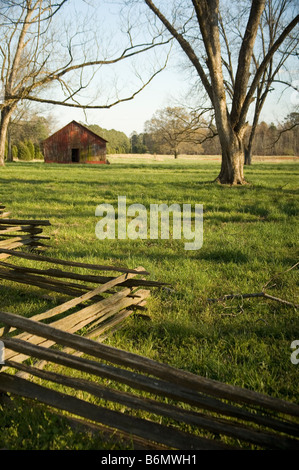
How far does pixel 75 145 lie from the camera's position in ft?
143

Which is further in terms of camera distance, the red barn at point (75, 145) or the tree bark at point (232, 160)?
the red barn at point (75, 145)

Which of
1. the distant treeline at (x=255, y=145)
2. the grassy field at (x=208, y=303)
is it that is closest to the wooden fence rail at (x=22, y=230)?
the grassy field at (x=208, y=303)

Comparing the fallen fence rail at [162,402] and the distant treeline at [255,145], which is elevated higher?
the distant treeline at [255,145]

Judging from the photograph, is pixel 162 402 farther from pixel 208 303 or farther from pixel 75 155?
pixel 75 155

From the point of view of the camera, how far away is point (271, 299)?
12.0 feet

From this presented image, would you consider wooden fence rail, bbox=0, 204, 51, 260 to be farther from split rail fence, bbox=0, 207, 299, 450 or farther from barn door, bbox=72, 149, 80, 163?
barn door, bbox=72, 149, 80, 163

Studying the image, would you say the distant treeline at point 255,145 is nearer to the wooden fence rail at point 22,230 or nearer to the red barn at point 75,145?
the red barn at point 75,145

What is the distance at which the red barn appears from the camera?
43500mm

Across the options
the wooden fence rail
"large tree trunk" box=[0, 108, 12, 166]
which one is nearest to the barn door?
"large tree trunk" box=[0, 108, 12, 166]

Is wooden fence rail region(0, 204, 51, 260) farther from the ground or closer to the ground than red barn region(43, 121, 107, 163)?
closer to the ground

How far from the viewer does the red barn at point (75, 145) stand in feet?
143

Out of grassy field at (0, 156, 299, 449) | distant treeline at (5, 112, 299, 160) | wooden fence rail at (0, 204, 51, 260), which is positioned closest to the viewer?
grassy field at (0, 156, 299, 449)

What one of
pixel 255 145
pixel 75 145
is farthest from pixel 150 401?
pixel 255 145
